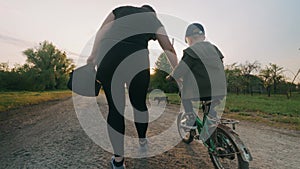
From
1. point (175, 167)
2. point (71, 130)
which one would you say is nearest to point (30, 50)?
point (71, 130)

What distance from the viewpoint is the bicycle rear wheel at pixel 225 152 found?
188 cm

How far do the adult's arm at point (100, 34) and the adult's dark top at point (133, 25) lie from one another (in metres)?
0.06

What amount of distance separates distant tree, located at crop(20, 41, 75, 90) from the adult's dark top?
120 feet

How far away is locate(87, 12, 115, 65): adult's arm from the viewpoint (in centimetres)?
196

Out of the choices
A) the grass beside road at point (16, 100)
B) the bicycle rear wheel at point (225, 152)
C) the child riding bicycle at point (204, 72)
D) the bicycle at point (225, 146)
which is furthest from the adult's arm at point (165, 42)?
the grass beside road at point (16, 100)

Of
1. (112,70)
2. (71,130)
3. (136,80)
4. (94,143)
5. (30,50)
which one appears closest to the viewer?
(112,70)

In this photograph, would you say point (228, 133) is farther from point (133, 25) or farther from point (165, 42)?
point (133, 25)

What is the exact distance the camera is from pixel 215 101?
224 cm

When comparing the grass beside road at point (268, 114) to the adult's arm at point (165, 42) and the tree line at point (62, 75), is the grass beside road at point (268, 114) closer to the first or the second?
the adult's arm at point (165, 42)

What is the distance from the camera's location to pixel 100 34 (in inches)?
79.3

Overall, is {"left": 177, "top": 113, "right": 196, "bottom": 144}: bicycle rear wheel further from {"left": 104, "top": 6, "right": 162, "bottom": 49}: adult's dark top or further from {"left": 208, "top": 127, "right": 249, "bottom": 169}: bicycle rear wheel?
{"left": 104, "top": 6, "right": 162, "bottom": 49}: adult's dark top

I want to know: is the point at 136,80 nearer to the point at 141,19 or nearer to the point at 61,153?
the point at 141,19

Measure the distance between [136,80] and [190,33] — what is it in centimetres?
101

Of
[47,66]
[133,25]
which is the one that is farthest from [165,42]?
[47,66]
